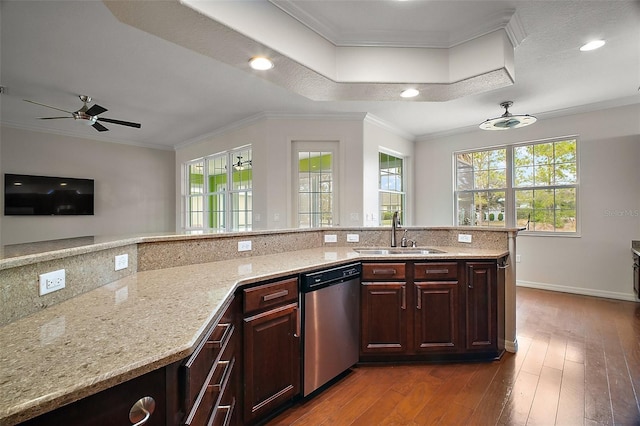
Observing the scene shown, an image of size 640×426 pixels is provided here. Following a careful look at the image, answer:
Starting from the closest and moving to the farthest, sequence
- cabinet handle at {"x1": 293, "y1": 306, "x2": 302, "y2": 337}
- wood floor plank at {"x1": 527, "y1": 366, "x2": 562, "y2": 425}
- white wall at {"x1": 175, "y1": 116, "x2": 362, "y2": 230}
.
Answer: wood floor plank at {"x1": 527, "y1": 366, "x2": 562, "y2": 425} < cabinet handle at {"x1": 293, "y1": 306, "x2": 302, "y2": 337} < white wall at {"x1": 175, "y1": 116, "x2": 362, "y2": 230}

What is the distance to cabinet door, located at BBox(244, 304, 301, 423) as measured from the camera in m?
1.61

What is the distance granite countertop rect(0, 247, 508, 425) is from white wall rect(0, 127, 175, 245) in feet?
11.7

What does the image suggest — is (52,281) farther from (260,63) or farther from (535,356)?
(535,356)

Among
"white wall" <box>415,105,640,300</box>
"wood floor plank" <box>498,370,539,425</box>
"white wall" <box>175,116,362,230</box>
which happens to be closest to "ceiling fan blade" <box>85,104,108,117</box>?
"white wall" <box>175,116,362,230</box>

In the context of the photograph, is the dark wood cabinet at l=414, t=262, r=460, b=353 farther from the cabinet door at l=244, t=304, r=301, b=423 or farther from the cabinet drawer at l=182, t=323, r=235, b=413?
the cabinet drawer at l=182, t=323, r=235, b=413

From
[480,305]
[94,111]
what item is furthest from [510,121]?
[94,111]

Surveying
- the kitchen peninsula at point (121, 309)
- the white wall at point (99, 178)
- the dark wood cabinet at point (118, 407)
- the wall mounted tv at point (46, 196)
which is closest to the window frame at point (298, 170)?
the kitchen peninsula at point (121, 309)

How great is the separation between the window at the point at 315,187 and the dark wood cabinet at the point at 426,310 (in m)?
2.22

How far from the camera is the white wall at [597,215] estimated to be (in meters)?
3.97

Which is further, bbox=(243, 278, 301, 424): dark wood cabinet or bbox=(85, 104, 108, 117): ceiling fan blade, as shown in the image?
bbox=(85, 104, 108, 117): ceiling fan blade

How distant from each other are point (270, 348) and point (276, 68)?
1.95 m

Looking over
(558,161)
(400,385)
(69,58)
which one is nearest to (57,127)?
(69,58)

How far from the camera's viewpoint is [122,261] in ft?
5.37

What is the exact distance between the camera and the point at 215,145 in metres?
5.44
